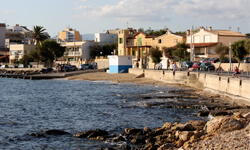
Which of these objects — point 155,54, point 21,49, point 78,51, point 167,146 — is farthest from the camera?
point 21,49

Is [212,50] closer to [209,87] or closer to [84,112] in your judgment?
[209,87]

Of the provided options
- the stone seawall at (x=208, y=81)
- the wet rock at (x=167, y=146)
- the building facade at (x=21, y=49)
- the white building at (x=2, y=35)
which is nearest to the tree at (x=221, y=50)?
the stone seawall at (x=208, y=81)

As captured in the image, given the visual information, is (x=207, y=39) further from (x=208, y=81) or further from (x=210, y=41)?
(x=208, y=81)

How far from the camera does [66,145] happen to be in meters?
16.1

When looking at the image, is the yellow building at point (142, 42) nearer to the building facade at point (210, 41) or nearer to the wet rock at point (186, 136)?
the building facade at point (210, 41)

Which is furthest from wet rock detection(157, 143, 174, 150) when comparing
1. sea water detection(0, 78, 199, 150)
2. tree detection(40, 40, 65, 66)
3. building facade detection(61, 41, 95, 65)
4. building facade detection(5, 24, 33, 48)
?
building facade detection(5, 24, 33, 48)

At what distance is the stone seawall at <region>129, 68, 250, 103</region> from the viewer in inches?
1086

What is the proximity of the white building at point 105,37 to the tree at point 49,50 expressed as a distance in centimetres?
1850

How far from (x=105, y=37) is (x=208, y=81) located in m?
76.2

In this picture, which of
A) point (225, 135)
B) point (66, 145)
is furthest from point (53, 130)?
point (225, 135)

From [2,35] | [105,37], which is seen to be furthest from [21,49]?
[2,35]

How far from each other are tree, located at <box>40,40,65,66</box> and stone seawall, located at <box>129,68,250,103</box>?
39.8 m

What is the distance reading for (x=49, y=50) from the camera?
90875 millimetres

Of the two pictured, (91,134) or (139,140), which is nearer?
(139,140)
